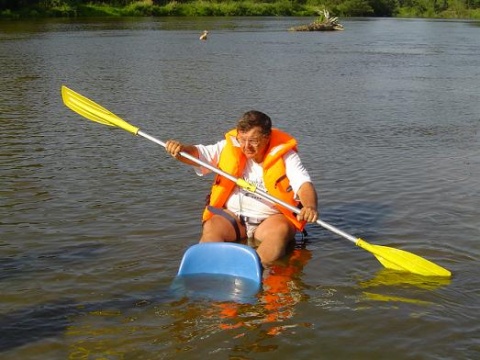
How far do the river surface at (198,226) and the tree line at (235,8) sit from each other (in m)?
38.0

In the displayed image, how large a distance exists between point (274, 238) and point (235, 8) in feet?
209

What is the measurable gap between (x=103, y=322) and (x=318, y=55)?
21804 millimetres

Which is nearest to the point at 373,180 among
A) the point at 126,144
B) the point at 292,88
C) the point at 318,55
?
the point at 126,144

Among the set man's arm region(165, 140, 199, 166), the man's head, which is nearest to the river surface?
man's arm region(165, 140, 199, 166)

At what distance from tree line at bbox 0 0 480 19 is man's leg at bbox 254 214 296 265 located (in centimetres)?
4568

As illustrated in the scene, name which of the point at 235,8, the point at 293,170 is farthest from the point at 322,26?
the point at 293,170

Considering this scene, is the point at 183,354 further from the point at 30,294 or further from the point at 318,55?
the point at 318,55

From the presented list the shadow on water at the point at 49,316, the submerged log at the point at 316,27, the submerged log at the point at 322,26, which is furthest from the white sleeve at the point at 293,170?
the submerged log at the point at 316,27

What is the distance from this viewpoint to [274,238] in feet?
17.2

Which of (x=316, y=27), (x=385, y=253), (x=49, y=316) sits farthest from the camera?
(x=316, y=27)

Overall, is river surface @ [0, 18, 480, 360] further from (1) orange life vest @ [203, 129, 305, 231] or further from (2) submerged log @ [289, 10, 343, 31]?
(2) submerged log @ [289, 10, 343, 31]

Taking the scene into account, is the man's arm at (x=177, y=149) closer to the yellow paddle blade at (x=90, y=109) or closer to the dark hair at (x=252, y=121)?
the dark hair at (x=252, y=121)

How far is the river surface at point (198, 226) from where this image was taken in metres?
4.05

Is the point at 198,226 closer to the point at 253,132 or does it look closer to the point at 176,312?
the point at 253,132
